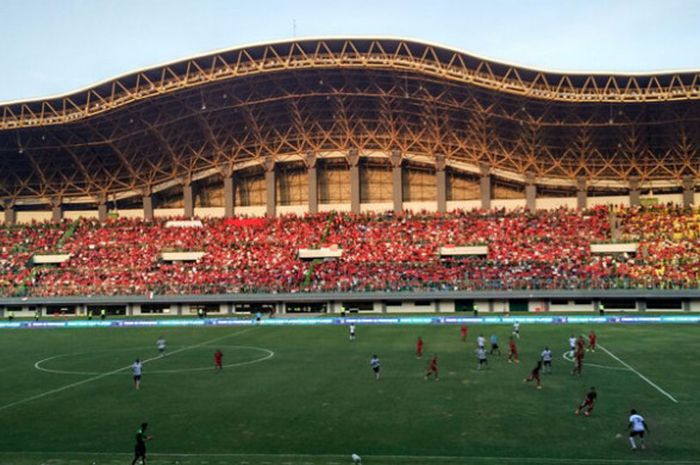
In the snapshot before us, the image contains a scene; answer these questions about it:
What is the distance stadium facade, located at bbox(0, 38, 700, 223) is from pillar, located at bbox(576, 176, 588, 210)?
0.12 meters

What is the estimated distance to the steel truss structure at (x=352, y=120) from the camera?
71062 millimetres

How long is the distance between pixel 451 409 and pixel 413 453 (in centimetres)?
600

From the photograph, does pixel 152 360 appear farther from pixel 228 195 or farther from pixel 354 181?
pixel 228 195

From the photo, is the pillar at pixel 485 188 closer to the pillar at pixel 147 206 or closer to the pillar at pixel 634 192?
the pillar at pixel 634 192

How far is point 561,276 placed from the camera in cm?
6625

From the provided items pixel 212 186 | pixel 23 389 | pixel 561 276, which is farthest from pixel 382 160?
pixel 23 389

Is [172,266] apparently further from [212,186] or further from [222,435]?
[222,435]

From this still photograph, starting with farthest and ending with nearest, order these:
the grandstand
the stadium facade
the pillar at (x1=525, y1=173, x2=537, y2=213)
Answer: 1. the pillar at (x1=525, y1=173, x2=537, y2=213)
2. the stadium facade
3. the grandstand

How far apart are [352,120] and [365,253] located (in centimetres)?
1688

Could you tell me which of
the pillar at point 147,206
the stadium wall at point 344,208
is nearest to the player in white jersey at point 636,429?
the stadium wall at point 344,208

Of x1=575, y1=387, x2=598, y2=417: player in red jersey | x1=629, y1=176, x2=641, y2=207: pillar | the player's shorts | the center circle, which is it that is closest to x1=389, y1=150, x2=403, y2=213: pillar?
x1=629, y1=176, x2=641, y2=207: pillar

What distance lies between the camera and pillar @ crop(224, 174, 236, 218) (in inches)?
3492

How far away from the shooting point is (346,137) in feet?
279

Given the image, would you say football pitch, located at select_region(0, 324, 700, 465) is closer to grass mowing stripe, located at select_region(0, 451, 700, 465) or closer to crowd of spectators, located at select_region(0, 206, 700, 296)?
grass mowing stripe, located at select_region(0, 451, 700, 465)
